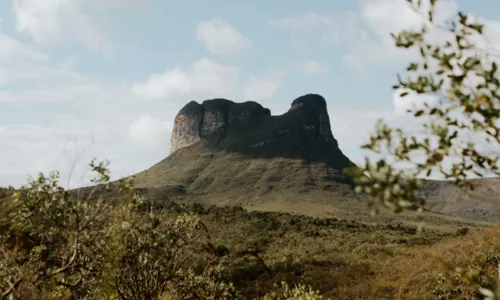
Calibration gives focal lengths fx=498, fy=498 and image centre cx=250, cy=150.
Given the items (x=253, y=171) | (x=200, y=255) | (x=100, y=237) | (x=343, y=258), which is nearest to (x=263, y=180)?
(x=253, y=171)

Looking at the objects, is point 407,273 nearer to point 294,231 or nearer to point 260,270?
point 260,270

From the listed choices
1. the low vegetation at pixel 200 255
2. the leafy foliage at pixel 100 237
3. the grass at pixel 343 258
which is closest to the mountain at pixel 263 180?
the low vegetation at pixel 200 255

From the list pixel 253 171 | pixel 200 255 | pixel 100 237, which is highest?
pixel 253 171

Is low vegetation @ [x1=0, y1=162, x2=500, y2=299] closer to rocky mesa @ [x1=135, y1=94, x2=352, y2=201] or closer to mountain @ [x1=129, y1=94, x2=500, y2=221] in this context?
mountain @ [x1=129, y1=94, x2=500, y2=221]

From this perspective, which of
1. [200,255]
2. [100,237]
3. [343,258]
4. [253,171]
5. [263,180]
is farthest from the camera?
[253,171]

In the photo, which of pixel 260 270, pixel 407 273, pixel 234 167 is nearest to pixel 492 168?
pixel 407 273

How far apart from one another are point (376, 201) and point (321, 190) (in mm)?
153431

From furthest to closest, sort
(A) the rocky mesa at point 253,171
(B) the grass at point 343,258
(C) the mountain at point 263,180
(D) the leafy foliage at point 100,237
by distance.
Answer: (A) the rocky mesa at point 253,171 → (C) the mountain at point 263,180 → (B) the grass at point 343,258 → (D) the leafy foliage at point 100,237

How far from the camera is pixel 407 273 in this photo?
129 feet

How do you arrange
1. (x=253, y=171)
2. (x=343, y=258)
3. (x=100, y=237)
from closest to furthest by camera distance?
(x=100, y=237) → (x=343, y=258) → (x=253, y=171)

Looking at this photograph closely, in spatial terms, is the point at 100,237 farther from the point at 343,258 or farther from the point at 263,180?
the point at 263,180

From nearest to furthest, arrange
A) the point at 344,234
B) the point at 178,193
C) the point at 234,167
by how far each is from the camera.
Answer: the point at 344,234
the point at 178,193
the point at 234,167

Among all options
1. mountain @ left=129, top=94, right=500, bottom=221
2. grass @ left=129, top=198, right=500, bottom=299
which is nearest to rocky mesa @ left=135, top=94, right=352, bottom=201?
mountain @ left=129, top=94, right=500, bottom=221

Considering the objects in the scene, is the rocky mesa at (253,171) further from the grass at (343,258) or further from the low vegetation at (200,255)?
the grass at (343,258)
